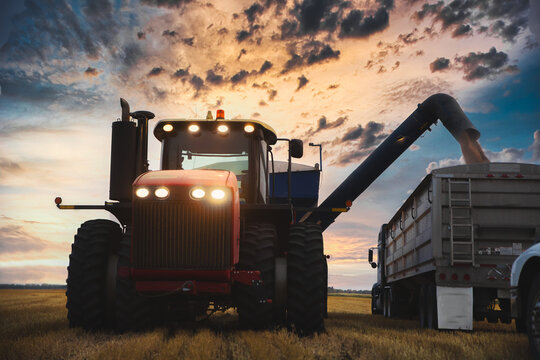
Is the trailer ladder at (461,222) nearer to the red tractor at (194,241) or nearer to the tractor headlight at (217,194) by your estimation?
the red tractor at (194,241)

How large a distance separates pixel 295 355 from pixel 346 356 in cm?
62

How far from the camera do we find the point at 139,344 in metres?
6.49

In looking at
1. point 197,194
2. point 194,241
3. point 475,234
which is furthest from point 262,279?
point 475,234

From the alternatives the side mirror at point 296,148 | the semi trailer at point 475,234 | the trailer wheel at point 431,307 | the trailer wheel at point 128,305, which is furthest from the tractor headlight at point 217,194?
the trailer wheel at point 431,307

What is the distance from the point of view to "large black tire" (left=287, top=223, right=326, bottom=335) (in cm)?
807

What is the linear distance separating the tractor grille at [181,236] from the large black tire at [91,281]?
4.14 ft

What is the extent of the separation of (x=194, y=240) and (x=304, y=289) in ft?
5.88

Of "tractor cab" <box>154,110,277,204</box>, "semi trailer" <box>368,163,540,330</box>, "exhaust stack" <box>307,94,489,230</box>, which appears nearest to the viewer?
"tractor cab" <box>154,110,277,204</box>

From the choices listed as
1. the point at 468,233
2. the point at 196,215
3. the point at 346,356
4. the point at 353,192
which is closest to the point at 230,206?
the point at 196,215

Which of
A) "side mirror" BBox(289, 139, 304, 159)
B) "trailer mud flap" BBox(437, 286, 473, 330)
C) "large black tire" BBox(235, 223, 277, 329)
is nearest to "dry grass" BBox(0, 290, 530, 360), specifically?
"large black tire" BBox(235, 223, 277, 329)

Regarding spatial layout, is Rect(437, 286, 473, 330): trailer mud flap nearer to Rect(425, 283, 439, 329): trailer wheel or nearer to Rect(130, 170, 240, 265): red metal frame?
Rect(425, 283, 439, 329): trailer wheel

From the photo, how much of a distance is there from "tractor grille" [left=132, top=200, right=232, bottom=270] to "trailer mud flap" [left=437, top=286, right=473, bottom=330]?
494 cm

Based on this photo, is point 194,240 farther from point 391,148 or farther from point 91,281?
point 391,148

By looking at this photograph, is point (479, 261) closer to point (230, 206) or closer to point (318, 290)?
point (318, 290)
